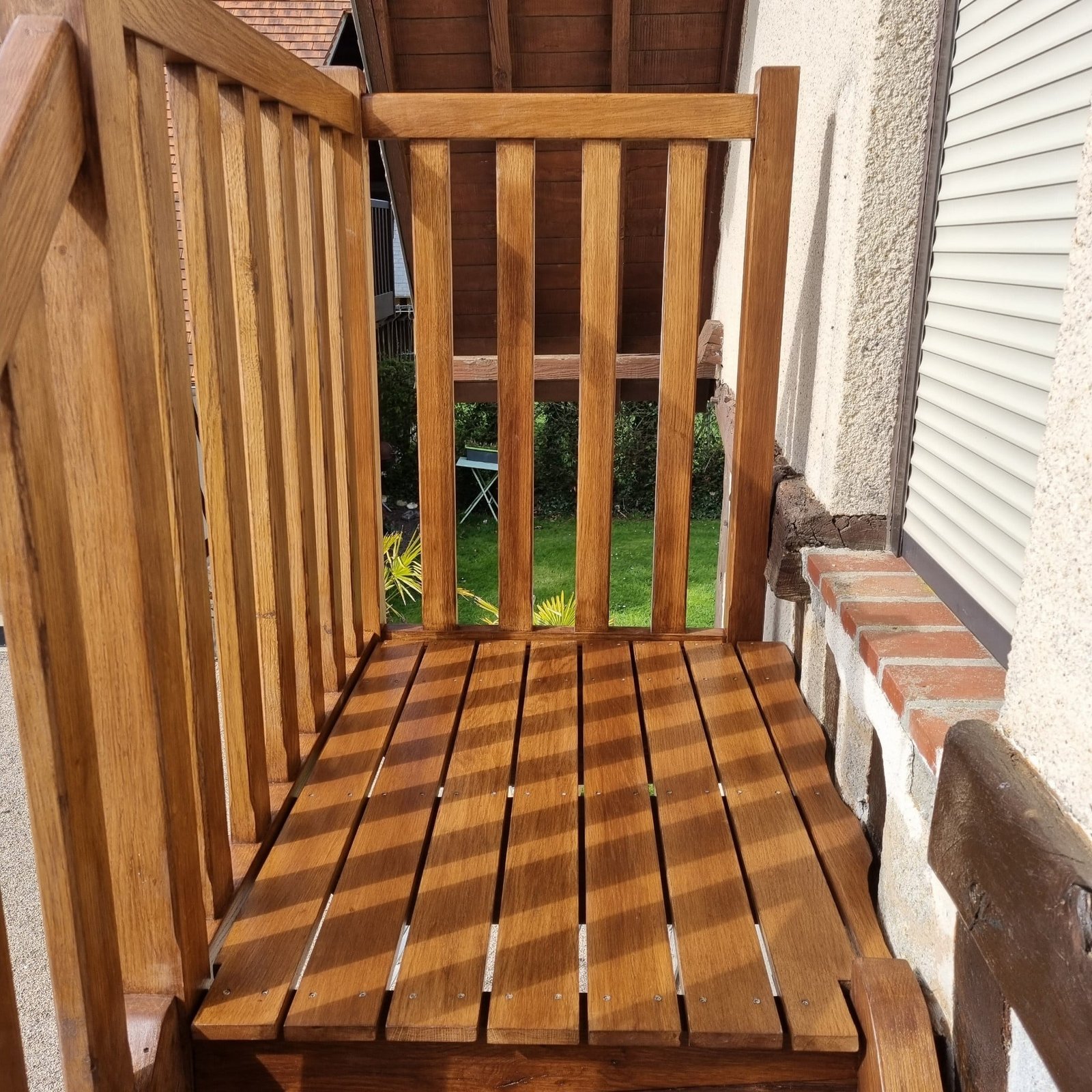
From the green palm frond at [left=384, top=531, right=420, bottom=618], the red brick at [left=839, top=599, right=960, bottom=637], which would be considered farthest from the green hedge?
the red brick at [left=839, top=599, right=960, bottom=637]

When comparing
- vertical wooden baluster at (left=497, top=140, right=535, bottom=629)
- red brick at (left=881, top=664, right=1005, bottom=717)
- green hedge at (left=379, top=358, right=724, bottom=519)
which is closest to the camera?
red brick at (left=881, top=664, right=1005, bottom=717)

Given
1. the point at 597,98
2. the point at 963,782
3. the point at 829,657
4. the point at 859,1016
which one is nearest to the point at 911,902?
the point at 859,1016

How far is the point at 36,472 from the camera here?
0.98 meters

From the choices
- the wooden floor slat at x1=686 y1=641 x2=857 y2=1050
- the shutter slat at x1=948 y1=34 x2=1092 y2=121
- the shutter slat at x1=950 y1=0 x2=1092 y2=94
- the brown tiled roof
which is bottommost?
the wooden floor slat at x1=686 y1=641 x2=857 y2=1050

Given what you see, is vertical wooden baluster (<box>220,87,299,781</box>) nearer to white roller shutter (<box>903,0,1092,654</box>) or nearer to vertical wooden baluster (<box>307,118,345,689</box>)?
vertical wooden baluster (<box>307,118,345,689</box>)

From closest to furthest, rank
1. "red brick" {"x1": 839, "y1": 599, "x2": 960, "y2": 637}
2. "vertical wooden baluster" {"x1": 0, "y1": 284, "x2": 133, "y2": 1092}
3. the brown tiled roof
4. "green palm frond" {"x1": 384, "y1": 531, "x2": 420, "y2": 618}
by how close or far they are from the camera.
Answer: "vertical wooden baluster" {"x1": 0, "y1": 284, "x2": 133, "y2": 1092} < "red brick" {"x1": 839, "y1": 599, "x2": 960, "y2": 637} < "green palm frond" {"x1": 384, "y1": 531, "x2": 420, "y2": 618} < the brown tiled roof

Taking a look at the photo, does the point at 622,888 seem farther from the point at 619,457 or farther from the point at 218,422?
the point at 619,457

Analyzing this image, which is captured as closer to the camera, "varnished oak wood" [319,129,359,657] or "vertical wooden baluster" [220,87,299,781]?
"vertical wooden baluster" [220,87,299,781]

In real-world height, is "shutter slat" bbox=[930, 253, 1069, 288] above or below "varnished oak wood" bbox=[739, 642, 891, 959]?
above

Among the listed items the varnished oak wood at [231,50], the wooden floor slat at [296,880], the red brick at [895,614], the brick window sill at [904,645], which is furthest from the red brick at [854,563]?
the varnished oak wood at [231,50]

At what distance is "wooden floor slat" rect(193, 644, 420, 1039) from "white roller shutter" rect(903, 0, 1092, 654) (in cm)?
107

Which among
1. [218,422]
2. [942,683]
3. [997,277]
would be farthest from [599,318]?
[942,683]

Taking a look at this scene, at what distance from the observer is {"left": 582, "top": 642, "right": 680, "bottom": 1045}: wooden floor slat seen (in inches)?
51.7

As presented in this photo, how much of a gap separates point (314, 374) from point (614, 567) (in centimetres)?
876
